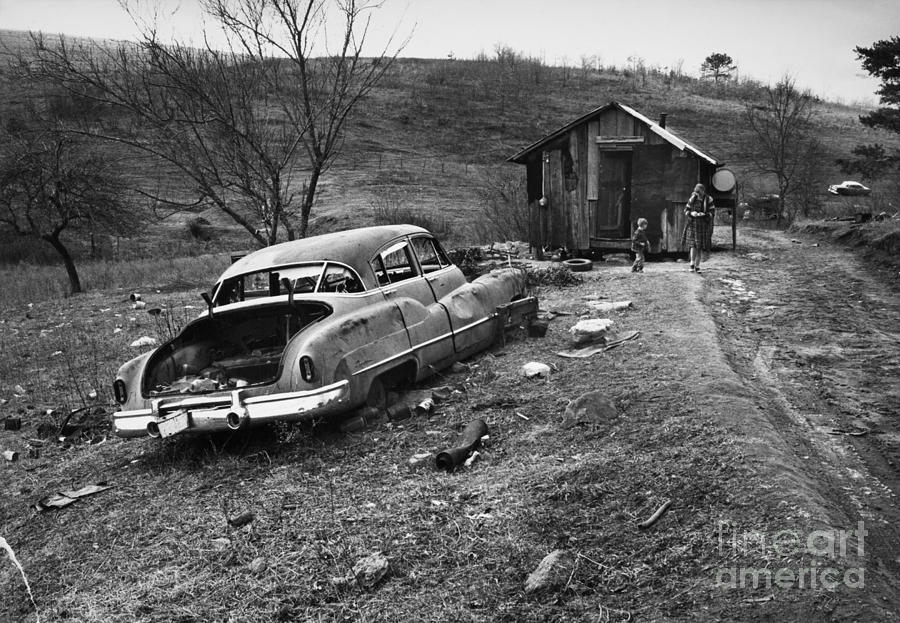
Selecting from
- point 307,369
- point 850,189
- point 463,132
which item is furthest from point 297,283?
point 463,132

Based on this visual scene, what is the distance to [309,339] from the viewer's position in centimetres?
508

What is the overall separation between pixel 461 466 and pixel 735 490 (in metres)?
1.81

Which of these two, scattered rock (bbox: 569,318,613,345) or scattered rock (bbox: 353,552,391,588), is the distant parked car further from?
scattered rock (bbox: 353,552,391,588)

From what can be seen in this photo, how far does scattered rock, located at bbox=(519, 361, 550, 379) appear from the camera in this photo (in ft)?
20.7

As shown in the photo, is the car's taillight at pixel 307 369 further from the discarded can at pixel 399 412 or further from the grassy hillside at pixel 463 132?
the grassy hillside at pixel 463 132

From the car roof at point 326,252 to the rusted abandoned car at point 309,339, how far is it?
1 cm

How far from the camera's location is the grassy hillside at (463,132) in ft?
90.8

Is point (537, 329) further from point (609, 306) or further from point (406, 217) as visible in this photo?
point (406, 217)

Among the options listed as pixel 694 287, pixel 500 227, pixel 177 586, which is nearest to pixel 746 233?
pixel 500 227

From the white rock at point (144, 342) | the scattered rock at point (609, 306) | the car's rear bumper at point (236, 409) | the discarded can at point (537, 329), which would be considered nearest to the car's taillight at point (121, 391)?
the car's rear bumper at point (236, 409)

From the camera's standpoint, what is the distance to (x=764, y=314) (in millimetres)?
8781

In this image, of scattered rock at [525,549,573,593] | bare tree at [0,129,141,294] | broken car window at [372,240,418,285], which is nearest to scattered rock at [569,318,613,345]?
broken car window at [372,240,418,285]

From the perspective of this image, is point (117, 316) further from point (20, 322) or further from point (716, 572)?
point (716, 572)

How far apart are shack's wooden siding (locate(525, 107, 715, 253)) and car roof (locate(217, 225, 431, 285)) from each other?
10.00 m
